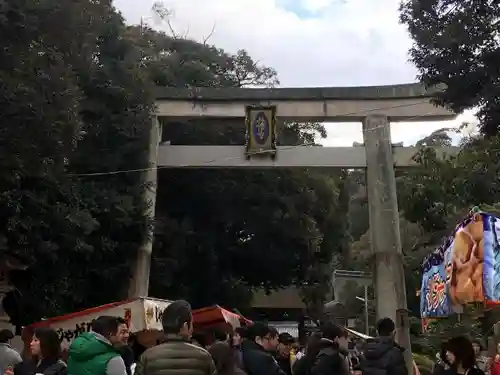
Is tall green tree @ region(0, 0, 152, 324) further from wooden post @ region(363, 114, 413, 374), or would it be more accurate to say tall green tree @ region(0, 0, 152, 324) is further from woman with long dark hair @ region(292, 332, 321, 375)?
woman with long dark hair @ region(292, 332, 321, 375)

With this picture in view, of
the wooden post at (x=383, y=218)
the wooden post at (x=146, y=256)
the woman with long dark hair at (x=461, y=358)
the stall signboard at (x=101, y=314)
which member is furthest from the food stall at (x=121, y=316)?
the wooden post at (x=383, y=218)

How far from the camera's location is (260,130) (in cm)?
1568

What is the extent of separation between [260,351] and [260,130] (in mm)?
10893

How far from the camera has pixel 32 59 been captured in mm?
9500

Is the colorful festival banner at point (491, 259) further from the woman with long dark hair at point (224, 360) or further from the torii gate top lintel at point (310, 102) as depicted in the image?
the torii gate top lintel at point (310, 102)

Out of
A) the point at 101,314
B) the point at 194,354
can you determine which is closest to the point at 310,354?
the point at 194,354

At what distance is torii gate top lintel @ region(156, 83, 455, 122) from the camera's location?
15648 millimetres

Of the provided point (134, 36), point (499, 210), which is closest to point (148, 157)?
point (134, 36)

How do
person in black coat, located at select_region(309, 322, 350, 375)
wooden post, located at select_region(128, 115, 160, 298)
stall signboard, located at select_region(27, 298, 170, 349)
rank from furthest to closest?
wooden post, located at select_region(128, 115, 160, 298) → stall signboard, located at select_region(27, 298, 170, 349) → person in black coat, located at select_region(309, 322, 350, 375)

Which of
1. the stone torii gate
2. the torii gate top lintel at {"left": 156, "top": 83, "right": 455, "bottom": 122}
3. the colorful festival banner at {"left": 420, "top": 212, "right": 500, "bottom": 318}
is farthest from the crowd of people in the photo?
the torii gate top lintel at {"left": 156, "top": 83, "right": 455, "bottom": 122}

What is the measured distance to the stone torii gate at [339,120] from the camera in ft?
50.5

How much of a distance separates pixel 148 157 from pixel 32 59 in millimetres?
6130

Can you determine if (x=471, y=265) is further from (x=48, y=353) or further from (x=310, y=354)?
(x=48, y=353)

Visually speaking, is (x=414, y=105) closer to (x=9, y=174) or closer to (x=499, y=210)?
(x=499, y=210)
